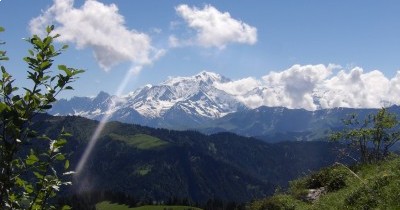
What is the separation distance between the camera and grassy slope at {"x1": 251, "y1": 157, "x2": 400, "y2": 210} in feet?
61.5

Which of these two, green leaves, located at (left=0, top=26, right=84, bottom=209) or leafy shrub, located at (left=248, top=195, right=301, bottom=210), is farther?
leafy shrub, located at (left=248, top=195, right=301, bottom=210)

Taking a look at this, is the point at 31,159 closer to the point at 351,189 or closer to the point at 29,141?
the point at 29,141

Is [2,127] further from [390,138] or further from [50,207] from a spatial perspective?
[390,138]

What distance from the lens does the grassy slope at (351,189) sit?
61.5 feet

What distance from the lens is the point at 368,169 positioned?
95.7ft

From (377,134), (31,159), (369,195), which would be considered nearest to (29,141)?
(31,159)

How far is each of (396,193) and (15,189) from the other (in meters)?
14.8

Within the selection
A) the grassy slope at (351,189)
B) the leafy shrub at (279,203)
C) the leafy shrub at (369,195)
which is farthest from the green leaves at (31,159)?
the leafy shrub at (279,203)

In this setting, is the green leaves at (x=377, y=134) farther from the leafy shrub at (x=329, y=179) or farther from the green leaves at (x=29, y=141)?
the green leaves at (x=29, y=141)

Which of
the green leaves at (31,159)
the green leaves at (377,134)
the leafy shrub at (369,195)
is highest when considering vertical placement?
the green leaves at (377,134)

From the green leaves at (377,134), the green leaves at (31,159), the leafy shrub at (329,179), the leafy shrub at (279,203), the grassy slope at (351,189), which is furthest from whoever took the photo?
the green leaves at (377,134)

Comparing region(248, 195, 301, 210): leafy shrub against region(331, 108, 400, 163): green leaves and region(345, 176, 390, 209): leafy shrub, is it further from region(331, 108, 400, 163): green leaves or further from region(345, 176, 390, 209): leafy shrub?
region(331, 108, 400, 163): green leaves

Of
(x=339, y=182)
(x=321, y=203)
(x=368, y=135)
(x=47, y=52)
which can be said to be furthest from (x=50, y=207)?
(x=368, y=135)

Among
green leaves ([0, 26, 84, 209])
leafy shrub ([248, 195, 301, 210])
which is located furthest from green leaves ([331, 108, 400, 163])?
green leaves ([0, 26, 84, 209])
